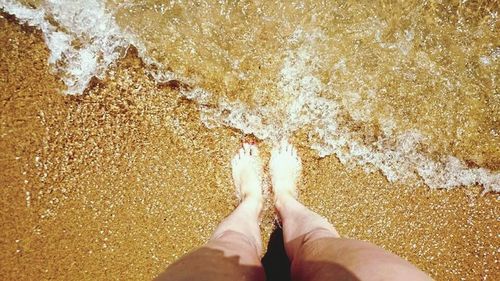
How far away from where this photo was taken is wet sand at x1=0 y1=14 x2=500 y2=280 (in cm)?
201

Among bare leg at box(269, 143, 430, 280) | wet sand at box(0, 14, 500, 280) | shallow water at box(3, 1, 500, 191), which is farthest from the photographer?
shallow water at box(3, 1, 500, 191)

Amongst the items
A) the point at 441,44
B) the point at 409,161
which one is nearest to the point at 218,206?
the point at 409,161

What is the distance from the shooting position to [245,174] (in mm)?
2168

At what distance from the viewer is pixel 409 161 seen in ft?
7.58

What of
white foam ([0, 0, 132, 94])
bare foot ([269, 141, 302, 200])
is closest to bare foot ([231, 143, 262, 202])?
bare foot ([269, 141, 302, 200])

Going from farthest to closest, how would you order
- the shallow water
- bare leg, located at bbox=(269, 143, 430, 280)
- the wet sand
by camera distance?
1. the shallow water
2. the wet sand
3. bare leg, located at bbox=(269, 143, 430, 280)

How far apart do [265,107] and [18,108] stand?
1.26m

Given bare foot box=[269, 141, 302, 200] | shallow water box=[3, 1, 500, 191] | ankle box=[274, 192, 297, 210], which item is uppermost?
shallow water box=[3, 1, 500, 191]

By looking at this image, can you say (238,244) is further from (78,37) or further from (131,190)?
(78,37)

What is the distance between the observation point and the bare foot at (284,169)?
219 centimetres

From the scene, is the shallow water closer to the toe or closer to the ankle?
the toe

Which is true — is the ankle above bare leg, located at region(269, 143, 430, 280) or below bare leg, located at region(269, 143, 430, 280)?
below

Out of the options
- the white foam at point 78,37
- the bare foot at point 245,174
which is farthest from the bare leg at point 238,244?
the white foam at point 78,37

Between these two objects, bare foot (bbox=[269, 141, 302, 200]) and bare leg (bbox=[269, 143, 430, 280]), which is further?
bare foot (bbox=[269, 141, 302, 200])
